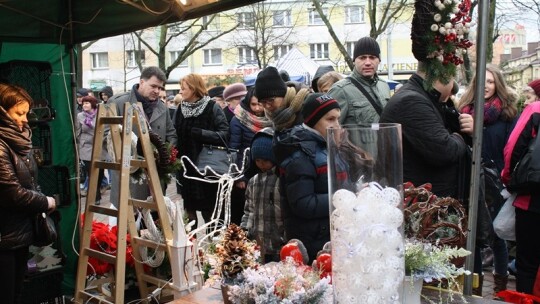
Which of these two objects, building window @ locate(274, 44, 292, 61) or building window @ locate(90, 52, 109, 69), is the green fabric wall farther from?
building window @ locate(90, 52, 109, 69)

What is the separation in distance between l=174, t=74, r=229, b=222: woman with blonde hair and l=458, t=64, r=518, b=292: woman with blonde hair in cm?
227

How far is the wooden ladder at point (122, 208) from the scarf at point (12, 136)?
0.55 m

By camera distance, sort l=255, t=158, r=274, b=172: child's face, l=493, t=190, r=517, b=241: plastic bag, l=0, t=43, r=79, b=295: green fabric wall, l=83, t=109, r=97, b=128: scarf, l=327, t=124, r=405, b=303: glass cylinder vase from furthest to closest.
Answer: l=83, t=109, r=97, b=128: scarf < l=0, t=43, r=79, b=295: green fabric wall < l=493, t=190, r=517, b=241: plastic bag < l=255, t=158, r=274, b=172: child's face < l=327, t=124, r=405, b=303: glass cylinder vase

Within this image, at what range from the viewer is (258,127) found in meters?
5.51

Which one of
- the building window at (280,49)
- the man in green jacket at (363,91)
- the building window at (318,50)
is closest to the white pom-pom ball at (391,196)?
the man in green jacket at (363,91)

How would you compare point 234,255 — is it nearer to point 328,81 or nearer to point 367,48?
point 367,48

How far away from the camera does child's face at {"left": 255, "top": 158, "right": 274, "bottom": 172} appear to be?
392cm

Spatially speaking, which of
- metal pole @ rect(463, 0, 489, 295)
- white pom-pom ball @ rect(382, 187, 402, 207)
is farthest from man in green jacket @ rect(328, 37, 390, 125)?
white pom-pom ball @ rect(382, 187, 402, 207)

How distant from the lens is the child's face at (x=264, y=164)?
154 inches

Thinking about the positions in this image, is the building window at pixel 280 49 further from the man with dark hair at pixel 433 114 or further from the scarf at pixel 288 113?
the man with dark hair at pixel 433 114

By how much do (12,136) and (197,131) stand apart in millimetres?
2213

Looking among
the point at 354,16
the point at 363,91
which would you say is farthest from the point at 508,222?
the point at 354,16

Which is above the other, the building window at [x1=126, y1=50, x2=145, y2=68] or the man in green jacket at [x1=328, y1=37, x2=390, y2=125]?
the building window at [x1=126, y1=50, x2=145, y2=68]

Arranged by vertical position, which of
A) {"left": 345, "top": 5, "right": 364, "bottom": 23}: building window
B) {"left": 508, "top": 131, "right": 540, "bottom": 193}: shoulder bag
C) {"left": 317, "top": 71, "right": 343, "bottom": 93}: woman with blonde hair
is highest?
{"left": 345, "top": 5, "right": 364, "bottom": 23}: building window
